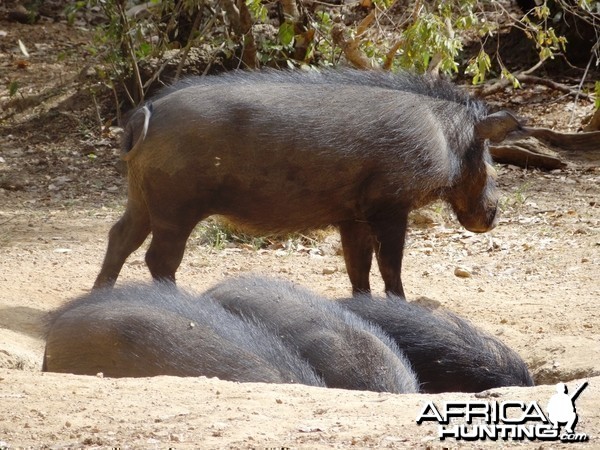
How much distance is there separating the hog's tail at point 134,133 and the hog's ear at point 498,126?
2045 mm

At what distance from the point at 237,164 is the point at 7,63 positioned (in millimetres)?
7691

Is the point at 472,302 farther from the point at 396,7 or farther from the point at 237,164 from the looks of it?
the point at 396,7

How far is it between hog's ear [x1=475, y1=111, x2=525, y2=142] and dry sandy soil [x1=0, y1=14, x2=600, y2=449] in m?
1.08

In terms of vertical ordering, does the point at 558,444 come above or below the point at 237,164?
above

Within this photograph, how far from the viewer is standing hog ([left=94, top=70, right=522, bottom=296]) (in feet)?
18.9

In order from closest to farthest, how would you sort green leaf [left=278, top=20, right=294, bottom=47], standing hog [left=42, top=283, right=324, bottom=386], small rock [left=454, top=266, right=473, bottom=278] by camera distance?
standing hog [left=42, top=283, right=324, bottom=386] < small rock [left=454, top=266, right=473, bottom=278] < green leaf [left=278, top=20, right=294, bottom=47]

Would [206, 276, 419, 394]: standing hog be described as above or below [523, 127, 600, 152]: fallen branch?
above

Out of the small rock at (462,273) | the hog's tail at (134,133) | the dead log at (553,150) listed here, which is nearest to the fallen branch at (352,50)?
the dead log at (553,150)

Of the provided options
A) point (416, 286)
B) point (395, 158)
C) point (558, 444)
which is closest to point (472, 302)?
point (416, 286)

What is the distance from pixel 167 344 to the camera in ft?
14.2

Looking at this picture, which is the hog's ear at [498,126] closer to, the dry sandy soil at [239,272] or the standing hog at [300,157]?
the standing hog at [300,157]

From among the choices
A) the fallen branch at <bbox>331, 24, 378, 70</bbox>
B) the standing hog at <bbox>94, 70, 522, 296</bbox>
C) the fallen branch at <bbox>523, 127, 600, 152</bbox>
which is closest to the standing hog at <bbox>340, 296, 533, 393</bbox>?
the standing hog at <bbox>94, 70, 522, 296</bbox>

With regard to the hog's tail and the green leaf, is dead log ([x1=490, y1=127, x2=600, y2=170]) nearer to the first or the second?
the green leaf

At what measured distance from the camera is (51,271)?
698cm
